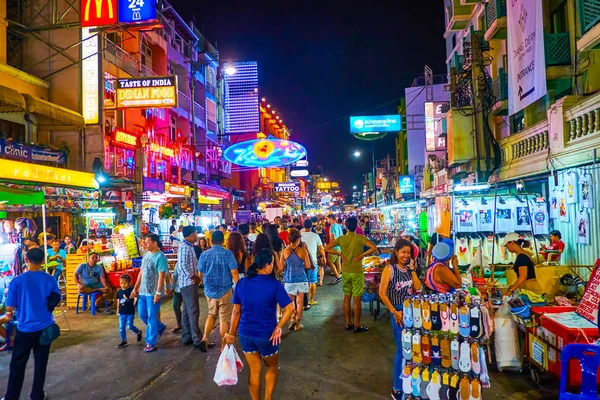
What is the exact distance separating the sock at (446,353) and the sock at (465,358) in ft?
0.36

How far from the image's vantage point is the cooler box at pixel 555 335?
438cm

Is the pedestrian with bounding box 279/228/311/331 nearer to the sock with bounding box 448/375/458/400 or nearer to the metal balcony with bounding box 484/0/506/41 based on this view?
the sock with bounding box 448/375/458/400

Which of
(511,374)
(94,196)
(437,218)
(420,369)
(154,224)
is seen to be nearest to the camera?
(420,369)

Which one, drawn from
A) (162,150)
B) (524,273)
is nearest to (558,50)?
(524,273)

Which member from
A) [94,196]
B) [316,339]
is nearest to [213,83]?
[94,196]

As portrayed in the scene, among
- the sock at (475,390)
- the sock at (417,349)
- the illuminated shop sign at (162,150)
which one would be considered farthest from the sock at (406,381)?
the illuminated shop sign at (162,150)

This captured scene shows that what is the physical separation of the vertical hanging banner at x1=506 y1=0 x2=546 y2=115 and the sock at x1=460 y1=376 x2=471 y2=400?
7.28 metres

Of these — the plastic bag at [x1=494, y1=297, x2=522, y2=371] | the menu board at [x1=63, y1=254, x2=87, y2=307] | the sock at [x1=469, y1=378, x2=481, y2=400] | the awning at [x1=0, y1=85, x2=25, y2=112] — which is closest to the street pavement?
the plastic bag at [x1=494, y1=297, x2=522, y2=371]

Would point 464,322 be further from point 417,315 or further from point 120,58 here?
point 120,58

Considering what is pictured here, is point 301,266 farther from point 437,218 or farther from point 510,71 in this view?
point 510,71

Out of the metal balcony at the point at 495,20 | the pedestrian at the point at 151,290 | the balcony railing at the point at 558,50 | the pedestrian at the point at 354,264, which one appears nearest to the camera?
the pedestrian at the point at 151,290

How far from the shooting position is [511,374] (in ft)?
17.4

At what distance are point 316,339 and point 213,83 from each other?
31227 millimetres

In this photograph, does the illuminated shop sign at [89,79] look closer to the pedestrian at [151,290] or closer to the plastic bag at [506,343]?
the pedestrian at [151,290]
